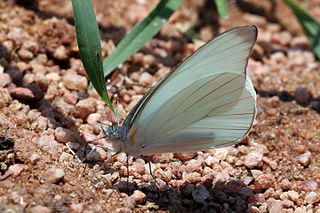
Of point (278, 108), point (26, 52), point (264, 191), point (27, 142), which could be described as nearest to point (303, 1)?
point (278, 108)

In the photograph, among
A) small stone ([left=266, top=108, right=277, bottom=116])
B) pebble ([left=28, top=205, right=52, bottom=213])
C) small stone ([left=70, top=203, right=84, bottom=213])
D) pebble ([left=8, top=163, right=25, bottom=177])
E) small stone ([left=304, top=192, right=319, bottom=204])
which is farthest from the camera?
small stone ([left=266, top=108, right=277, bottom=116])

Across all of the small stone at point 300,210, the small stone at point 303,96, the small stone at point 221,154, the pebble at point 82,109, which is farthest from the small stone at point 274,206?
the pebble at point 82,109

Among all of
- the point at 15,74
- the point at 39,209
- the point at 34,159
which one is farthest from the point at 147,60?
the point at 39,209

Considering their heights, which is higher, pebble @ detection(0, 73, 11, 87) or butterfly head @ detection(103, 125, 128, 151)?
pebble @ detection(0, 73, 11, 87)

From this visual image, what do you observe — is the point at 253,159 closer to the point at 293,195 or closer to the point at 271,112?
the point at 293,195

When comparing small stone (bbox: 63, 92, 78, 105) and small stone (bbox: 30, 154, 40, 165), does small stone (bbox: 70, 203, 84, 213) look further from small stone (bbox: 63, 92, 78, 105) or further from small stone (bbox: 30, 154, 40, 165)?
small stone (bbox: 63, 92, 78, 105)

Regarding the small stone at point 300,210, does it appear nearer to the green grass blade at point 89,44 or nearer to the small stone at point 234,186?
the small stone at point 234,186

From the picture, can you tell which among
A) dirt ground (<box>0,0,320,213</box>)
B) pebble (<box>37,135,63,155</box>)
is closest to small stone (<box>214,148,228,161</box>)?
dirt ground (<box>0,0,320,213</box>)
